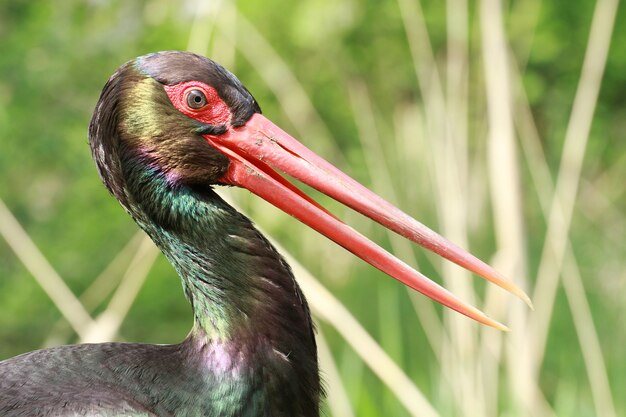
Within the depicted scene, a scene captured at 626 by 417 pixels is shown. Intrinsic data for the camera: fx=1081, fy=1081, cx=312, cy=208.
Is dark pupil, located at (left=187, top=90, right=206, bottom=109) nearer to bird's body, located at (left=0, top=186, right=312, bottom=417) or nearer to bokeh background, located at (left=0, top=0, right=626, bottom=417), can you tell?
bird's body, located at (left=0, top=186, right=312, bottom=417)

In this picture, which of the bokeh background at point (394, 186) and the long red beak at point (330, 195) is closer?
the long red beak at point (330, 195)

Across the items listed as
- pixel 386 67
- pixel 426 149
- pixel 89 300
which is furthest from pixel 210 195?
pixel 386 67

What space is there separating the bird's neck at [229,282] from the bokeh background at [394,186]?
0.80 m

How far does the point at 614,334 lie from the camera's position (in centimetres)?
454

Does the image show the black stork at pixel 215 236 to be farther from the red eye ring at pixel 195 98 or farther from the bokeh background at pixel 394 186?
the bokeh background at pixel 394 186

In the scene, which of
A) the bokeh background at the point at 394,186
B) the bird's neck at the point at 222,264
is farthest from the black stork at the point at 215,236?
the bokeh background at the point at 394,186

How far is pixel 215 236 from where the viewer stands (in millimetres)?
2531

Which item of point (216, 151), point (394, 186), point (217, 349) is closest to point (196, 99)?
point (216, 151)

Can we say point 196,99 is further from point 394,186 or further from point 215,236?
point 394,186

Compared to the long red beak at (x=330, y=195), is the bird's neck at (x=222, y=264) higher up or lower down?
lower down

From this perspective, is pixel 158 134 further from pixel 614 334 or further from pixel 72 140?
pixel 72 140

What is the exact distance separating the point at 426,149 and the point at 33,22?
10.6ft

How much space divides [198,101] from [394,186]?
2.65 meters

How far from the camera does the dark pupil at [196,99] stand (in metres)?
2.49
